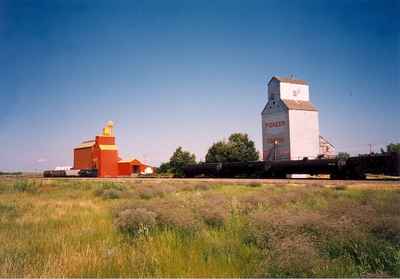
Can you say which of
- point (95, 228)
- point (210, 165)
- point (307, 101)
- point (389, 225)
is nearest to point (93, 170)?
point (210, 165)

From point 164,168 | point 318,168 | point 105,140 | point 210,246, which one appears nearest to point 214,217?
point 210,246

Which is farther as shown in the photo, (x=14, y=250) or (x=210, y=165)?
(x=210, y=165)

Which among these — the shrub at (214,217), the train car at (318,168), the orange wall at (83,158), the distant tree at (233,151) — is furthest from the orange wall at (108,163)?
the shrub at (214,217)

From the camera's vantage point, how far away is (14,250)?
21.0ft

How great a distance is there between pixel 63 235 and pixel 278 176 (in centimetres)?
2882

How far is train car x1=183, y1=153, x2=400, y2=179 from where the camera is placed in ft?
80.4

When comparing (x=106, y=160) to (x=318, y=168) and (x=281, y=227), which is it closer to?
(x=318, y=168)

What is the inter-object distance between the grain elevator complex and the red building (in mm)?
25206

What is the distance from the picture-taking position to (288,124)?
153 feet

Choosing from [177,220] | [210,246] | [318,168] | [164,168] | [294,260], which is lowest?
[210,246]

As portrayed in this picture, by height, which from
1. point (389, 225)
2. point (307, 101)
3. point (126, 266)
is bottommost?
point (126, 266)

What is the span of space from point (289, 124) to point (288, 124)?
0.46 feet

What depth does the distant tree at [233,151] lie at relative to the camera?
2589 inches

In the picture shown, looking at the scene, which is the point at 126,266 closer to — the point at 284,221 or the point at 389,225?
the point at 284,221
